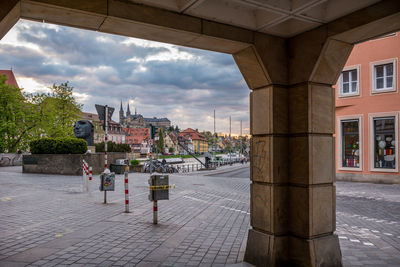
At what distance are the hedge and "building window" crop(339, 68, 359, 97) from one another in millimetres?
18303

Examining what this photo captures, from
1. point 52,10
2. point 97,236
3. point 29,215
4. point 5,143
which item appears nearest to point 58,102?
point 5,143

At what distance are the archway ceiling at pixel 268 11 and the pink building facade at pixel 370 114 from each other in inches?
691

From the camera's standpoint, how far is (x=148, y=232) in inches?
286

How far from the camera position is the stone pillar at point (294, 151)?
4863 millimetres

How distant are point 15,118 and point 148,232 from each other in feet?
118

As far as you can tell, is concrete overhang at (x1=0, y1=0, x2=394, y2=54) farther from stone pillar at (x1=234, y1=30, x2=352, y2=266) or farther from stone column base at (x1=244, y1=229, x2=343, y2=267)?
A: stone column base at (x1=244, y1=229, x2=343, y2=267)

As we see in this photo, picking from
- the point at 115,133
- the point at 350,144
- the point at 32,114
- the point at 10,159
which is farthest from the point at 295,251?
the point at 115,133

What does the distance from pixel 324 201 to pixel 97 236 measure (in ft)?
15.1

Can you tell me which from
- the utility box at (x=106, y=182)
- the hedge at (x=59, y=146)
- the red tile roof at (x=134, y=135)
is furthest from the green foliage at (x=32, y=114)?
the red tile roof at (x=134, y=135)

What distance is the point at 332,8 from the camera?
421 centimetres

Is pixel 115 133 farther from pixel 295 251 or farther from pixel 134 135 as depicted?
pixel 295 251

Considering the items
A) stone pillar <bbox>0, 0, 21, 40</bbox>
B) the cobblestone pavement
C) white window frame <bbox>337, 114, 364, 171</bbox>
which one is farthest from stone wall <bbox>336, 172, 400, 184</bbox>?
stone pillar <bbox>0, 0, 21, 40</bbox>

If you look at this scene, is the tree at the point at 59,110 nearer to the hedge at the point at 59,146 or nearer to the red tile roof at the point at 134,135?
the hedge at the point at 59,146

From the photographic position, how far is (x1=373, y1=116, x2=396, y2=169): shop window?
19312 millimetres
